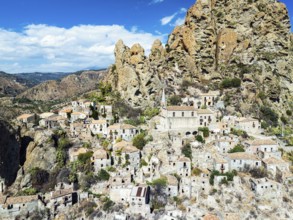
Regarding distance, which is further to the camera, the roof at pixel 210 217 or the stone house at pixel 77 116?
the stone house at pixel 77 116

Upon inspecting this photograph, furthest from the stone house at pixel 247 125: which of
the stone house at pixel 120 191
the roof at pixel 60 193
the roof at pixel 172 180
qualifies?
the roof at pixel 60 193

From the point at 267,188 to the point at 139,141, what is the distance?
23.7 meters

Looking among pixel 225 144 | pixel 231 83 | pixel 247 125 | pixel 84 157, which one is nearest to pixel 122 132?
pixel 84 157

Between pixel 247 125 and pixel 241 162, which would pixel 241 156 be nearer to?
pixel 241 162

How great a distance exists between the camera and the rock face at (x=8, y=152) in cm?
5072

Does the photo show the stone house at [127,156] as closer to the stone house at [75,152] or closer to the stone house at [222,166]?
the stone house at [75,152]

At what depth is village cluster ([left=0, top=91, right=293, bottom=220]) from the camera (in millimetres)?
45375

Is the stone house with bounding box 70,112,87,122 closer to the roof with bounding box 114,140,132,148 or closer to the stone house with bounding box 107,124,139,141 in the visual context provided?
the stone house with bounding box 107,124,139,141

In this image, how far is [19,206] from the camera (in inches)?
1775

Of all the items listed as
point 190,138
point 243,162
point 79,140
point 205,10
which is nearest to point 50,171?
point 79,140

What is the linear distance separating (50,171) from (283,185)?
41.2 m

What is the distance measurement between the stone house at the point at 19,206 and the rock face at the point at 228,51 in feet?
131

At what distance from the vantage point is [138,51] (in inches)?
3068

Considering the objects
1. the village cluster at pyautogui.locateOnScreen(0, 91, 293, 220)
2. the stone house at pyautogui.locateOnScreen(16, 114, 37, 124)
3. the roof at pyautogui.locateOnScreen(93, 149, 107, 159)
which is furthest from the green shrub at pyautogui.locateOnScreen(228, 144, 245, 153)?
the stone house at pyautogui.locateOnScreen(16, 114, 37, 124)
